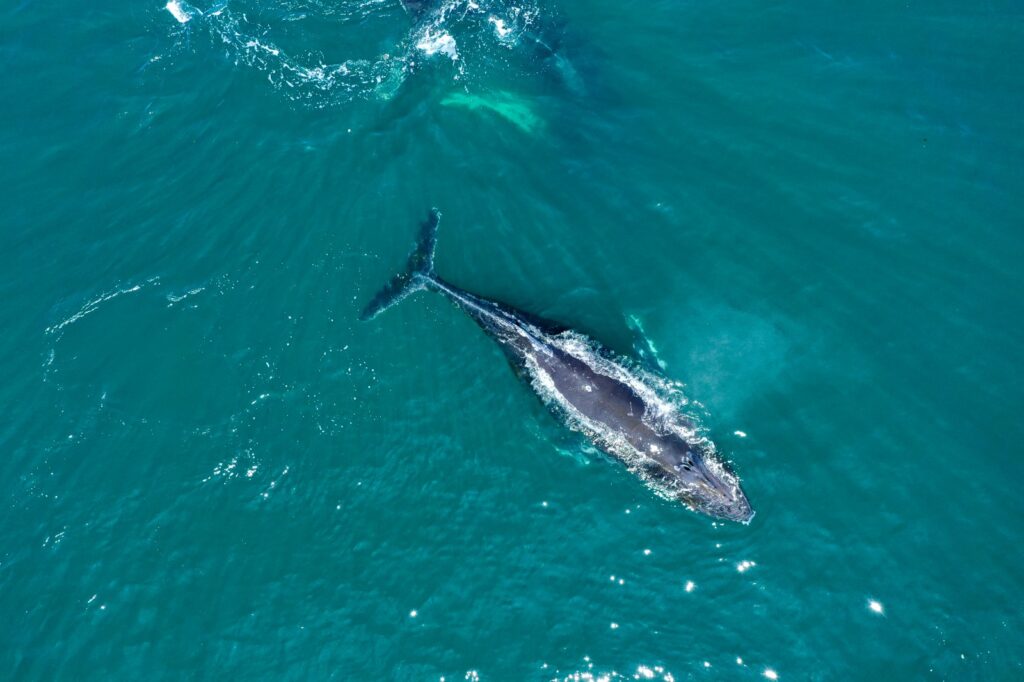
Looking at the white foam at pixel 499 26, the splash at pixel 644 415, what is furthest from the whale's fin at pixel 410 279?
the white foam at pixel 499 26

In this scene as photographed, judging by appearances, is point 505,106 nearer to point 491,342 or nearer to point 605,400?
point 491,342

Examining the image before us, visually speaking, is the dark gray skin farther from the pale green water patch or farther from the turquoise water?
the pale green water patch

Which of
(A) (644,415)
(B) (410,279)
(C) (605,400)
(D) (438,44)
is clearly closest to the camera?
(A) (644,415)

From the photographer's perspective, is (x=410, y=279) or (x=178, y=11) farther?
(x=178, y=11)

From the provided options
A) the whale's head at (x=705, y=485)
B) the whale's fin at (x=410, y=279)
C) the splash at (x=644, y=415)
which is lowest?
the whale's head at (x=705, y=485)

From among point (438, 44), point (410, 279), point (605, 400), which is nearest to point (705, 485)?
point (605, 400)

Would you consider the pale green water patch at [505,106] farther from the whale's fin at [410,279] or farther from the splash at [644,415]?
the splash at [644,415]
